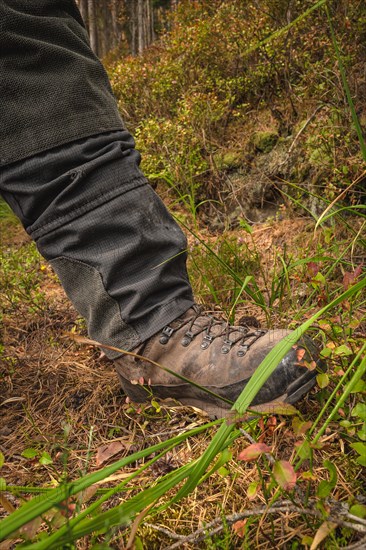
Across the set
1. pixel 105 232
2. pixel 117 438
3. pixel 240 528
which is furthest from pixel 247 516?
pixel 105 232

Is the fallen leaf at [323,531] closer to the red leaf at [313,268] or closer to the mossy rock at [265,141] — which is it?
the red leaf at [313,268]

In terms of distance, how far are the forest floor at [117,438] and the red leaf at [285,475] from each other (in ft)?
0.36

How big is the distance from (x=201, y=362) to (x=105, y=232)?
518mm

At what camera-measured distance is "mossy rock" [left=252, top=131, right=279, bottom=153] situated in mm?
3047

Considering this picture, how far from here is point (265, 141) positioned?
307cm

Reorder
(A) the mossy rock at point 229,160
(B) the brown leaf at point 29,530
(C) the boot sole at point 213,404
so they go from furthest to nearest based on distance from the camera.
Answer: (A) the mossy rock at point 229,160 < (C) the boot sole at point 213,404 < (B) the brown leaf at point 29,530

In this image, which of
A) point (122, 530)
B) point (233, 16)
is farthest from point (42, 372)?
point (233, 16)

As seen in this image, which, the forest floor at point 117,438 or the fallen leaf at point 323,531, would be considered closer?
the fallen leaf at point 323,531

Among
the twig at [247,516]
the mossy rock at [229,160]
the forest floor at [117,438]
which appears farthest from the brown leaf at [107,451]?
the mossy rock at [229,160]

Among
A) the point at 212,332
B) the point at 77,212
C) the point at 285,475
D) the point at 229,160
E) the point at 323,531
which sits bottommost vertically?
the point at 229,160

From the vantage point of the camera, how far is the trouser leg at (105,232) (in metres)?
1.27

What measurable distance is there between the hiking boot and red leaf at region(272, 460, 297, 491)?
450mm

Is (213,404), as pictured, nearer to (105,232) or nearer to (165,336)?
(165,336)

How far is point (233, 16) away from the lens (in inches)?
164
